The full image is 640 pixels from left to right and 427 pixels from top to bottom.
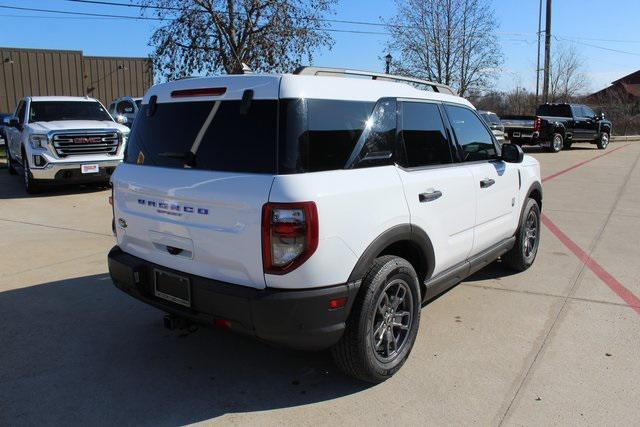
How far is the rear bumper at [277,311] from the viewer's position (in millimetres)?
2895

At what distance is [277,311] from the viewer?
288cm

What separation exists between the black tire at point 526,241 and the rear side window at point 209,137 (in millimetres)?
3396

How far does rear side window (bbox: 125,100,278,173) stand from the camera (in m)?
3.02

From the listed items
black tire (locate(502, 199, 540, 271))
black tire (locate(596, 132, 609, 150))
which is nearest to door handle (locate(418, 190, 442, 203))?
black tire (locate(502, 199, 540, 271))

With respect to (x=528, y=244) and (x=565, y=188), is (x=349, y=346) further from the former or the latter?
(x=565, y=188)

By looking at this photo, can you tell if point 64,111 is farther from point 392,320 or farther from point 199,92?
point 392,320

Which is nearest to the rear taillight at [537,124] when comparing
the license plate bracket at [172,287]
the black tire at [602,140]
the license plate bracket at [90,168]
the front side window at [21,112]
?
the black tire at [602,140]

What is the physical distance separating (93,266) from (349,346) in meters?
3.82

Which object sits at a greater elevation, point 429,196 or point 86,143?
point 86,143

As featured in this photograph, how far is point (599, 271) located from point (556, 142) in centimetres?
1895

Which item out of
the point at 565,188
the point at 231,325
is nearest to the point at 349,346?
the point at 231,325

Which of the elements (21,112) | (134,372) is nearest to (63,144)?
(21,112)

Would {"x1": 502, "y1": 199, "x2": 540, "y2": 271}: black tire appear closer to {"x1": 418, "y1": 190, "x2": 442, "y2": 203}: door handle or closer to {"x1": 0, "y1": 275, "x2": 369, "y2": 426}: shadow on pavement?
{"x1": 418, "y1": 190, "x2": 442, "y2": 203}: door handle

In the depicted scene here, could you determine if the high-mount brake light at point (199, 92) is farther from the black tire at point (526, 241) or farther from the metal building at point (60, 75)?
the metal building at point (60, 75)
